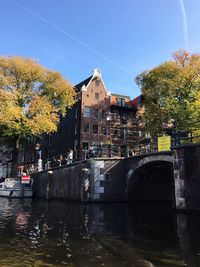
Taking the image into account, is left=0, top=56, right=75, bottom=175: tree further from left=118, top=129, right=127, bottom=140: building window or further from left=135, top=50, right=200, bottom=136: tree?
left=118, top=129, right=127, bottom=140: building window

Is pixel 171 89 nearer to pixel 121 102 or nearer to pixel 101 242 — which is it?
pixel 121 102

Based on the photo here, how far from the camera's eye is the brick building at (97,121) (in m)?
43.9

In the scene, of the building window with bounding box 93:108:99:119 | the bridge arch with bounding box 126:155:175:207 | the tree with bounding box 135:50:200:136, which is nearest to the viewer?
the bridge arch with bounding box 126:155:175:207

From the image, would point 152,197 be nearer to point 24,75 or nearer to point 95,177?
point 95,177

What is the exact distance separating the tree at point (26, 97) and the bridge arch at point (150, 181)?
451 inches

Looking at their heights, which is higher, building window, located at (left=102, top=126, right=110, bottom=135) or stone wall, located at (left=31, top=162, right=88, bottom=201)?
building window, located at (left=102, top=126, right=110, bottom=135)

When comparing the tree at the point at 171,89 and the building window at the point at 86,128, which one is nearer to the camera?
the tree at the point at 171,89

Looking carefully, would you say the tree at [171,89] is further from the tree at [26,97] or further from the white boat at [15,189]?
the white boat at [15,189]

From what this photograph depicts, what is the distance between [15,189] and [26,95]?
9.32 meters

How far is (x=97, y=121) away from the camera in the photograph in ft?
148

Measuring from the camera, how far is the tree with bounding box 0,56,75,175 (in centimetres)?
2878

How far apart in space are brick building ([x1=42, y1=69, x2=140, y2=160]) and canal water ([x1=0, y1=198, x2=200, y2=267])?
97.3ft

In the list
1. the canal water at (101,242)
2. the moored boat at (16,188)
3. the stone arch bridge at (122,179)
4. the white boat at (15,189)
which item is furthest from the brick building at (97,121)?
the canal water at (101,242)

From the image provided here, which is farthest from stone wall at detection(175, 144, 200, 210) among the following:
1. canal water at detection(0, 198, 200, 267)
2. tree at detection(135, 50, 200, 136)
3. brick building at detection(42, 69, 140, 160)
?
brick building at detection(42, 69, 140, 160)
